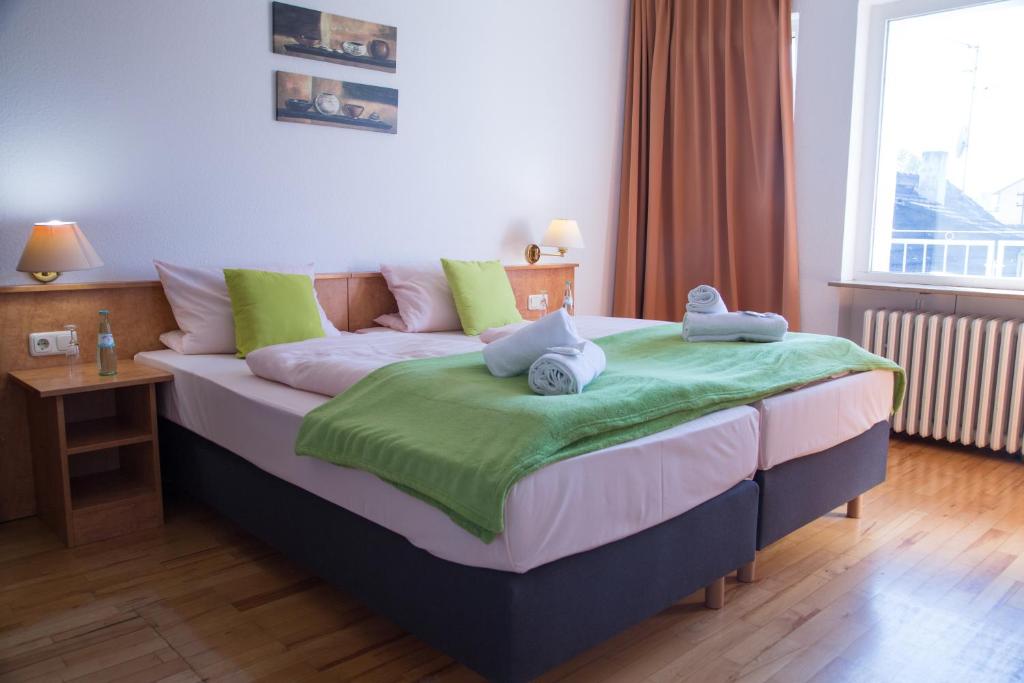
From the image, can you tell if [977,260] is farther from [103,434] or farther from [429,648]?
[103,434]

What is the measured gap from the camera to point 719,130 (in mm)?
4492

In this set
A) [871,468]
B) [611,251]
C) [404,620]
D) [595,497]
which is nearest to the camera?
[595,497]

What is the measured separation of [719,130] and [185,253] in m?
2.95

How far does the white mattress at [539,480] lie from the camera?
159 cm

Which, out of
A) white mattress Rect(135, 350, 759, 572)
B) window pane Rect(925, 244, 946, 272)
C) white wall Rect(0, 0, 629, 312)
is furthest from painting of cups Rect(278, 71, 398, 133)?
window pane Rect(925, 244, 946, 272)

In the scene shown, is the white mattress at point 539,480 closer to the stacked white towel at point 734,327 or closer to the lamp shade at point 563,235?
the stacked white towel at point 734,327

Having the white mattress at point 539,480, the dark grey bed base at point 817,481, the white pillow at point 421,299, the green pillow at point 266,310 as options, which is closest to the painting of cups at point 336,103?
the white pillow at point 421,299

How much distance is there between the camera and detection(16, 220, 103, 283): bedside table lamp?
2.58 metres

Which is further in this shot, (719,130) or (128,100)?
(719,130)

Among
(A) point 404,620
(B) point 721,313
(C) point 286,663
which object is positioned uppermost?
(B) point 721,313

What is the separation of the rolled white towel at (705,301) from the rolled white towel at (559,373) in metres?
1.10

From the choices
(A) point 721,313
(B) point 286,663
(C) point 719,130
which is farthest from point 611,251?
(B) point 286,663

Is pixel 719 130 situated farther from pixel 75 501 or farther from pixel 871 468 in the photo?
pixel 75 501

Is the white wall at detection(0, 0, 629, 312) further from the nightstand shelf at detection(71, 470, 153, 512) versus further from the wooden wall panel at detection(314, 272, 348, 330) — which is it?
the nightstand shelf at detection(71, 470, 153, 512)
